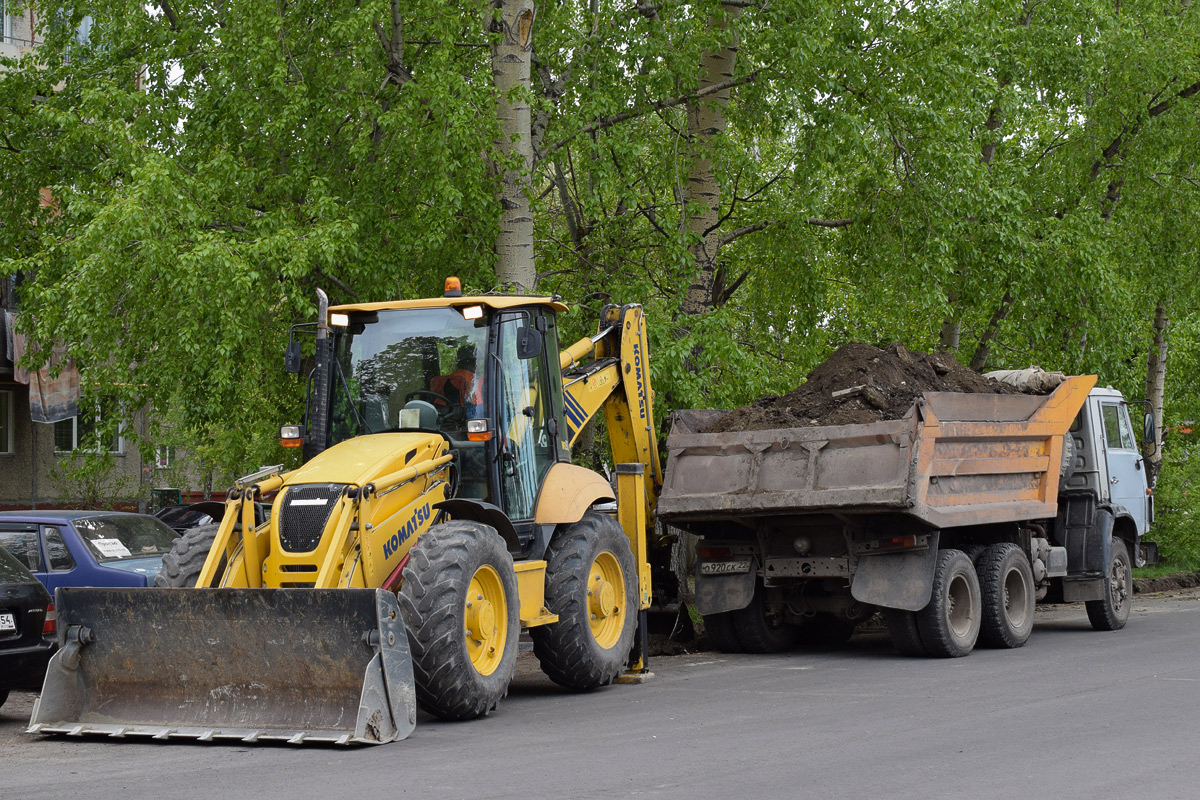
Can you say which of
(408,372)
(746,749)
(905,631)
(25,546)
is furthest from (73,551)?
(905,631)

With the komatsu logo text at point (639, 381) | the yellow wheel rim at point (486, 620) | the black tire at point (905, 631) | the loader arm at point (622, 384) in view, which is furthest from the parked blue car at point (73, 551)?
the black tire at point (905, 631)

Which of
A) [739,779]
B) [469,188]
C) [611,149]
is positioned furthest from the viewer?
[611,149]

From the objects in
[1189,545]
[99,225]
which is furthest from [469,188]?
[1189,545]

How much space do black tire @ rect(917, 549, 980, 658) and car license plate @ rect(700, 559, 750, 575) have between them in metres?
1.67

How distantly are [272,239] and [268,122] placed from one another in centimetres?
213

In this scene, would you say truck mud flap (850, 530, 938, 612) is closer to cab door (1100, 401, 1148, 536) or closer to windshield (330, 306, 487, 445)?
windshield (330, 306, 487, 445)

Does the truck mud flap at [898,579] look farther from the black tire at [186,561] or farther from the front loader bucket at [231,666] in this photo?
the black tire at [186,561]

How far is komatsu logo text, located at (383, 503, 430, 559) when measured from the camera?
8.88 meters

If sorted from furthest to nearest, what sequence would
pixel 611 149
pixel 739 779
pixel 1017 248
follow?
pixel 1017 248 → pixel 611 149 → pixel 739 779

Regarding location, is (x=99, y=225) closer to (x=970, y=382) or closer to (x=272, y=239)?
(x=272, y=239)

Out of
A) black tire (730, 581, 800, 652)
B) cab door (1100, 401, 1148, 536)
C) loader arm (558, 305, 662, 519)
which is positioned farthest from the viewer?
cab door (1100, 401, 1148, 536)

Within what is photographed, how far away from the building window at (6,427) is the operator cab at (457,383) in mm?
20074

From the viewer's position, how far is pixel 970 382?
13078 millimetres

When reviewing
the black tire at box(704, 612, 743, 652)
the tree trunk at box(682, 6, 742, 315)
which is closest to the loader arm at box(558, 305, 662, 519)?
the black tire at box(704, 612, 743, 652)
